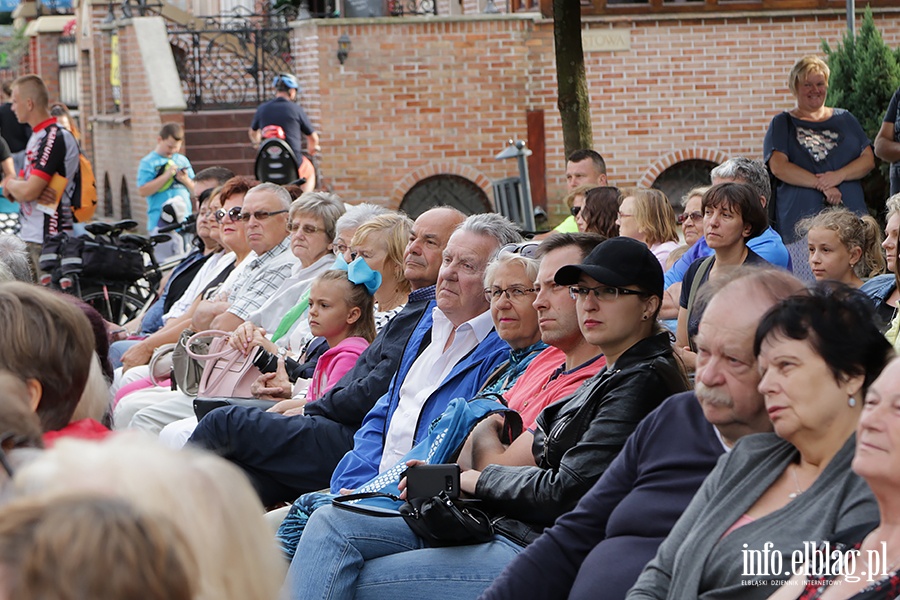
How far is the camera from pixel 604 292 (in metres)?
3.99

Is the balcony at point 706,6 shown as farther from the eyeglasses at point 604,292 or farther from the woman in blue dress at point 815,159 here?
the eyeglasses at point 604,292

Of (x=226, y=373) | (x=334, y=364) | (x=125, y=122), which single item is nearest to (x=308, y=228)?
(x=226, y=373)

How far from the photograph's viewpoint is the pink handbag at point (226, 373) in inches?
250

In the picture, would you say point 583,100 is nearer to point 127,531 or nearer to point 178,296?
point 178,296

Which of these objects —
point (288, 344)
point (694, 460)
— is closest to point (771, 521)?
point (694, 460)

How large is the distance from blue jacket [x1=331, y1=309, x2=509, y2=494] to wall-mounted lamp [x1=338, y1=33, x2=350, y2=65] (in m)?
9.85

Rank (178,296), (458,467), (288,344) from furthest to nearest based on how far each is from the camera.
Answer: (178,296), (288,344), (458,467)

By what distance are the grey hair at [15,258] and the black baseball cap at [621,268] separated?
326 cm

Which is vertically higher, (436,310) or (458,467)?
(436,310)

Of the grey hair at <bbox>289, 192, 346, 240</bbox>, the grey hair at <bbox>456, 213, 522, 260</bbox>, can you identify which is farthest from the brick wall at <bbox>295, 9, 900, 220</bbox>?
the grey hair at <bbox>456, 213, 522, 260</bbox>

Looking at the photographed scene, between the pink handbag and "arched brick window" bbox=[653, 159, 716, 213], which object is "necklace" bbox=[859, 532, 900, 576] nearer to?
the pink handbag

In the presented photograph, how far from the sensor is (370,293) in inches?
236

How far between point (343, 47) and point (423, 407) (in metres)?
10.5

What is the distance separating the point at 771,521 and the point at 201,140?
47.0 feet
